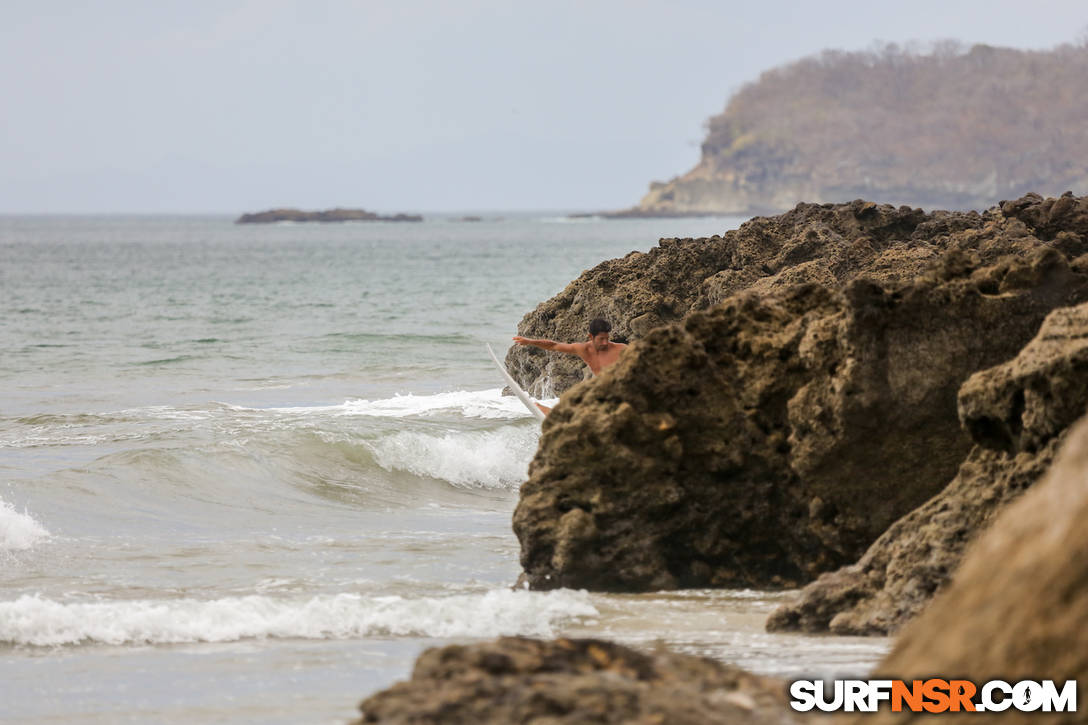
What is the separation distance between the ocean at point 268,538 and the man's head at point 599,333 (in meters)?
1.33

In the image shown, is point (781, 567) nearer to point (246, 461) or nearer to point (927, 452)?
point (927, 452)

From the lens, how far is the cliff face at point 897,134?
172m

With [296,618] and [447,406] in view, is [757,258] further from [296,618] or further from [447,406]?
[296,618]

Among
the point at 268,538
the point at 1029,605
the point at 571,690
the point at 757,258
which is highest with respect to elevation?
the point at 757,258

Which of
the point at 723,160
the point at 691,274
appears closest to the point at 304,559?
the point at 691,274

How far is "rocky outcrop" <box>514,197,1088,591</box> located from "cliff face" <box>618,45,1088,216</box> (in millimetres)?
164731

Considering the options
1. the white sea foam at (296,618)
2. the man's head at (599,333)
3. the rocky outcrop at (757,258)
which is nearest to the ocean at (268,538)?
the white sea foam at (296,618)

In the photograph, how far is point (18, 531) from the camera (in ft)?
27.0

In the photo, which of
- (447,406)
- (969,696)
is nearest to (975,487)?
(969,696)

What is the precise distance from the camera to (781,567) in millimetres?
6133

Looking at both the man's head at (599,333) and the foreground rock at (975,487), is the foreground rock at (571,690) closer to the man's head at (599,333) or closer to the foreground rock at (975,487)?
the foreground rock at (975,487)

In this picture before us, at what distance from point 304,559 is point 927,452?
3.56 meters

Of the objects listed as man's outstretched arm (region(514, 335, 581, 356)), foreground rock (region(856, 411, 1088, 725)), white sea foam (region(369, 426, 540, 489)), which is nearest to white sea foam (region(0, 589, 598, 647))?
man's outstretched arm (region(514, 335, 581, 356))

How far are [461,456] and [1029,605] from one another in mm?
8935
